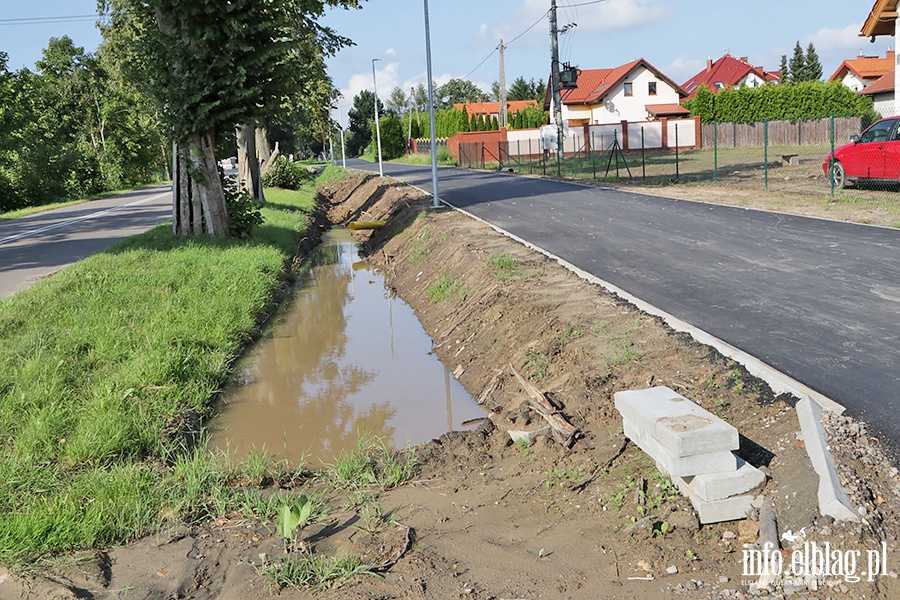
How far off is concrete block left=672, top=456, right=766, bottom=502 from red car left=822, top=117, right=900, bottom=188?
49.2 feet

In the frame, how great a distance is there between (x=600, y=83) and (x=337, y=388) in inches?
2496

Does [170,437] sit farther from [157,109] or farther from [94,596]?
[157,109]

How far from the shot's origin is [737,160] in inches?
1390

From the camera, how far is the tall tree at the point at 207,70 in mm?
14898

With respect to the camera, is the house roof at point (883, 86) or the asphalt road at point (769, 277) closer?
the asphalt road at point (769, 277)

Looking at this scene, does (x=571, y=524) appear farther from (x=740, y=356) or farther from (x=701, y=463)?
(x=740, y=356)

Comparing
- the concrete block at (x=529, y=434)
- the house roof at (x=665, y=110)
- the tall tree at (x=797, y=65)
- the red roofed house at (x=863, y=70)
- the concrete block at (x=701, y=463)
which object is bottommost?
the concrete block at (x=529, y=434)

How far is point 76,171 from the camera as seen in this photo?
42.1 m

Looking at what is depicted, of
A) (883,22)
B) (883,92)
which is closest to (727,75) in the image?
(883,92)

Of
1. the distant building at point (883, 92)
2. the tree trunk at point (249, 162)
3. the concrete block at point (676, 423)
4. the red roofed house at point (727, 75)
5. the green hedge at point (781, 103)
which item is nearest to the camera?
the concrete block at point (676, 423)

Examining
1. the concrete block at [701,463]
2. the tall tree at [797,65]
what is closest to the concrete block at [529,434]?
the concrete block at [701,463]

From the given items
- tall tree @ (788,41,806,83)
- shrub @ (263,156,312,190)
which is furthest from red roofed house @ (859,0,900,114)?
tall tree @ (788,41,806,83)

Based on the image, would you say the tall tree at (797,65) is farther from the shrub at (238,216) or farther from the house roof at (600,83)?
the shrub at (238,216)

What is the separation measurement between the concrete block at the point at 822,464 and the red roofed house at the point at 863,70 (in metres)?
68.0
